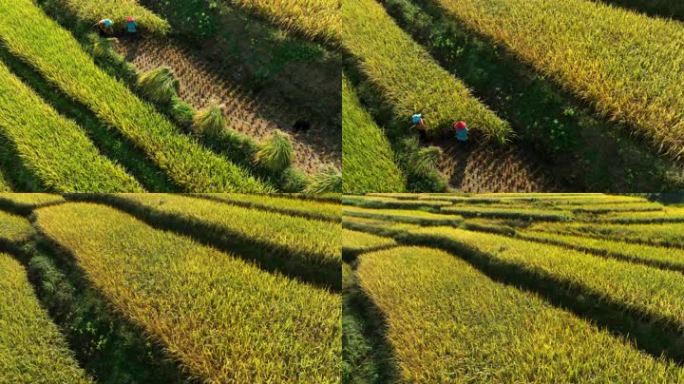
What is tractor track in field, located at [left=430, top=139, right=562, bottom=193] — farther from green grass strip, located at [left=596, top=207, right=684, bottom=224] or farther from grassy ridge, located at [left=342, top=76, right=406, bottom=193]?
green grass strip, located at [left=596, top=207, right=684, bottom=224]

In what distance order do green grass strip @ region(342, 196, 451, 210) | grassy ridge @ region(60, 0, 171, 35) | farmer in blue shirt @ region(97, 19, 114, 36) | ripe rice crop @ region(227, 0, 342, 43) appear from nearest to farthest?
1. green grass strip @ region(342, 196, 451, 210)
2. ripe rice crop @ region(227, 0, 342, 43)
3. farmer in blue shirt @ region(97, 19, 114, 36)
4. grassy ridge @ region(60, 0, 171, 35)

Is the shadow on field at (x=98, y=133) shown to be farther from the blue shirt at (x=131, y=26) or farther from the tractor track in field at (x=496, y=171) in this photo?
the tractor track in field at (x=496, y=171)

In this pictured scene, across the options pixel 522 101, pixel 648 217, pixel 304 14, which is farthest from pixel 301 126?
pixel 648 217

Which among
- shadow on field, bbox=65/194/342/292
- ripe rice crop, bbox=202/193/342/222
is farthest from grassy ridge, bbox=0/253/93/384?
ripe rice crop, bbox=202/193/342/222

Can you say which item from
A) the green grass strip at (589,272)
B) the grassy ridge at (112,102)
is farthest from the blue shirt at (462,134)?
the grassy ridge at (112,102)

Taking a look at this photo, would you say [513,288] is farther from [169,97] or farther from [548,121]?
[169,97]

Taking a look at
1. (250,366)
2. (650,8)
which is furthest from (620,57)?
(250,366)
